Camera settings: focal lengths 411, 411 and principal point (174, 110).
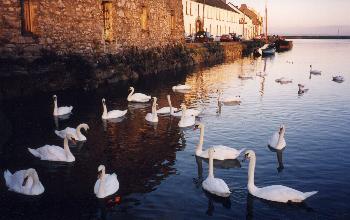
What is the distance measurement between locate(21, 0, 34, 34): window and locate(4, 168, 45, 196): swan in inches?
617

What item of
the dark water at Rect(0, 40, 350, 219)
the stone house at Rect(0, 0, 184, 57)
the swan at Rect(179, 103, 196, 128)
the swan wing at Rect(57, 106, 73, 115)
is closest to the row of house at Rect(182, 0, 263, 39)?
the stone house at Rect(0, 0, 184, 57)

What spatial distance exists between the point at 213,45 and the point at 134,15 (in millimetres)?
20815

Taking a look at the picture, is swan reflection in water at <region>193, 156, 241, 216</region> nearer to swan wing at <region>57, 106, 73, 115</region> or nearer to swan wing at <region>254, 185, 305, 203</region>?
swan wing at <region>254, 185, 305, 203</region>

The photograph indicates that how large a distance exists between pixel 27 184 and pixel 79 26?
19.9 meters

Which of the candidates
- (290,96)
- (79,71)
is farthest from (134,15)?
(290,96)

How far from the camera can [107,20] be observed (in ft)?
104

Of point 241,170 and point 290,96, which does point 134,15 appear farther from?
point 241,170

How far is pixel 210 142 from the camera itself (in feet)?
49.4

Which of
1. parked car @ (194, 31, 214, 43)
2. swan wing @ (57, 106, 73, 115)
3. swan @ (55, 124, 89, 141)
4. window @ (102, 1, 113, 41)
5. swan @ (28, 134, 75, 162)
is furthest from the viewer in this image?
parked car @ (194, 31, 214, 43)

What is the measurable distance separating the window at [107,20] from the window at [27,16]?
7362mm

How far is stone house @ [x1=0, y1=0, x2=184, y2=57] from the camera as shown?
2314 cm

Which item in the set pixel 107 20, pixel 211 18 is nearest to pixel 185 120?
pixel 107 20

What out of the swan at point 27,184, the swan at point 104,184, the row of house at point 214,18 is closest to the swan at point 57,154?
the swan at point 27,184

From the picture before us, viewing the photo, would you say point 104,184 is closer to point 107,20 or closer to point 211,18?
point 107,20
